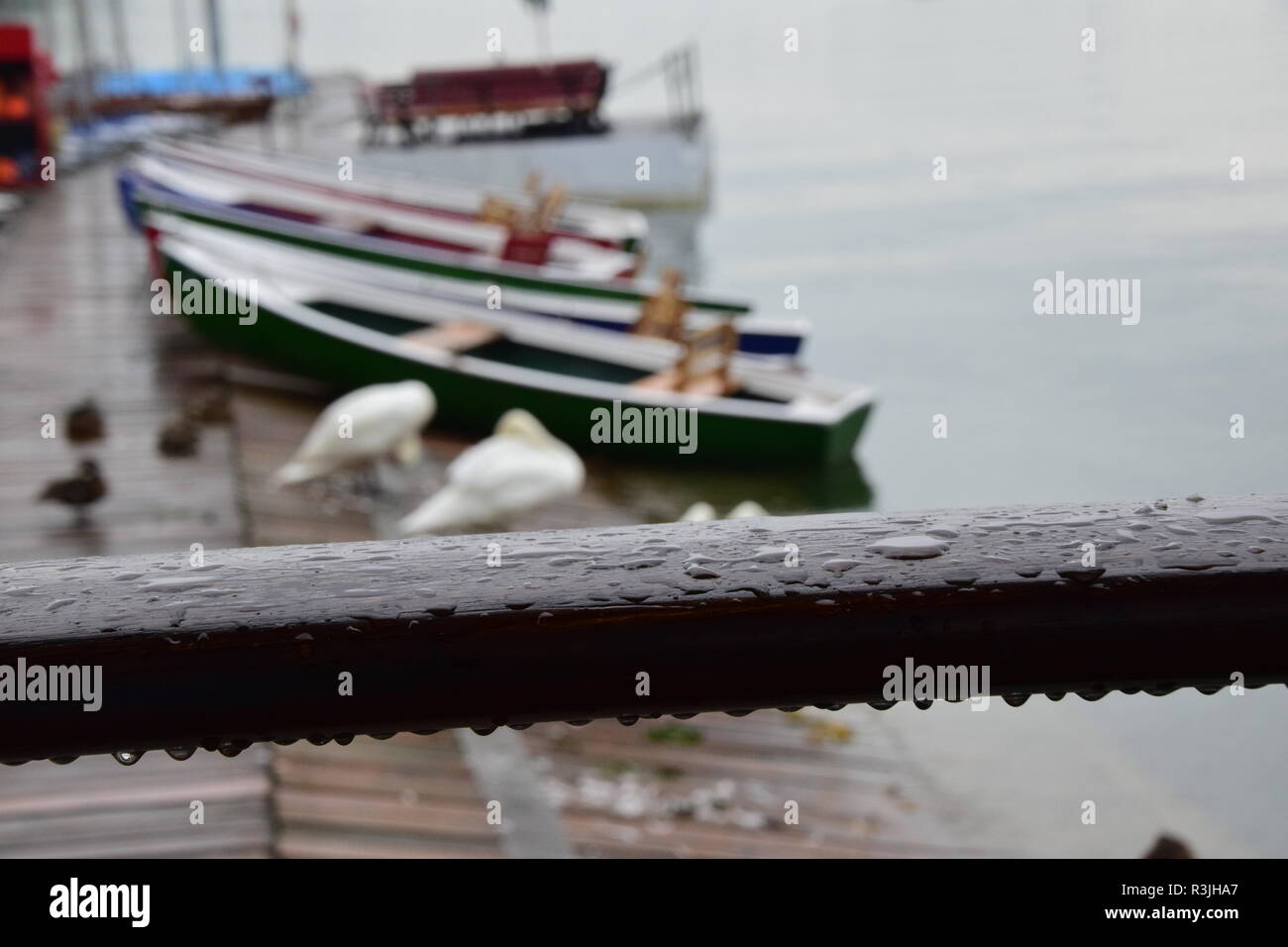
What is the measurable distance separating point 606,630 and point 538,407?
10414 mm

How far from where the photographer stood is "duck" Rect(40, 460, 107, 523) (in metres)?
7.45

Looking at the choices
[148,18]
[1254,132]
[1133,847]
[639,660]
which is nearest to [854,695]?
[639,660]

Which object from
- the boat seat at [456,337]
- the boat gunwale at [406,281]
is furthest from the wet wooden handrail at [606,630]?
the boat gunwale at [406,281]

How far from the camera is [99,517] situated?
24.6ft

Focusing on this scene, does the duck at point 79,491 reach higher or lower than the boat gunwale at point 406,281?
lower

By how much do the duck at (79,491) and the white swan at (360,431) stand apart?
3.70 ft

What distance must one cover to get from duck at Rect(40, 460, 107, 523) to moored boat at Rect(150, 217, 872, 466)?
390 cm

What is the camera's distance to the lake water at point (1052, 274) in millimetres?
8852

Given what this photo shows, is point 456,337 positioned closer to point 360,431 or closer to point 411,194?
point 360,431

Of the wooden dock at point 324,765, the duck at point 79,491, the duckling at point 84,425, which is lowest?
the wooden dock at point 324,765

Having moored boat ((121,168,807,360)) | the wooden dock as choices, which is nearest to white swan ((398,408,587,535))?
the wooden dock

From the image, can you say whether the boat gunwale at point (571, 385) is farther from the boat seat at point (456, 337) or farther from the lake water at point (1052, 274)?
the lake water at point (1052, 274)

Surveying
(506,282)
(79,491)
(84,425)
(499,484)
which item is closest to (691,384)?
(506,282)

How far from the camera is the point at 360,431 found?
8.43 m
